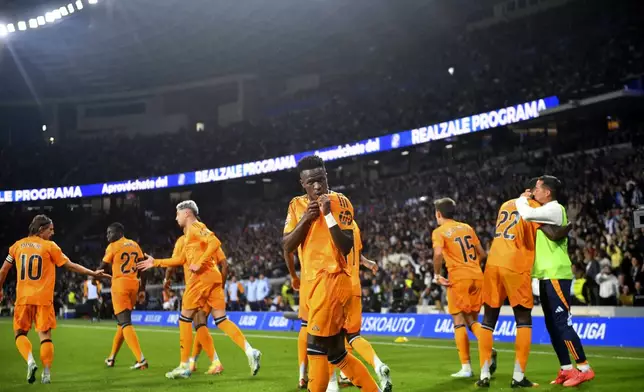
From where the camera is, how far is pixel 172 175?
45625mm

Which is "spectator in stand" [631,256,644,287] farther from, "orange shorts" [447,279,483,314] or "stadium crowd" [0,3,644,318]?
"orange shorts" [447,279,483,314]

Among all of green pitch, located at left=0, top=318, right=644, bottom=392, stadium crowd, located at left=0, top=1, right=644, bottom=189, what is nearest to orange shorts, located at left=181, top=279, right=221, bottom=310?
green pitch, located at left=0, top=318, right=644, bottom=392

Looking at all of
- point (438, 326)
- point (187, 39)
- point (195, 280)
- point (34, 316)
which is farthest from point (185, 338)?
point (187, 39)

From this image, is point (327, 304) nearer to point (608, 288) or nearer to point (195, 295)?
point (195, 295)

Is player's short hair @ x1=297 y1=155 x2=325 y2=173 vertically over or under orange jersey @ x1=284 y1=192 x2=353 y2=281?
over

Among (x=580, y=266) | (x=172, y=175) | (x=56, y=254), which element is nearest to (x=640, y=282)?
(x=580, y=266)

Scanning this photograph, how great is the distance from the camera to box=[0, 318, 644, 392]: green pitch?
9.78 m

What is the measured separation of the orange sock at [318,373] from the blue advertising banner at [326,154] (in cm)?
2205

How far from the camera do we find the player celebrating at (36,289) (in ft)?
35.7

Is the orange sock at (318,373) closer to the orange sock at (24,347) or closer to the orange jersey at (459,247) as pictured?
the orange jersey at (459,247)

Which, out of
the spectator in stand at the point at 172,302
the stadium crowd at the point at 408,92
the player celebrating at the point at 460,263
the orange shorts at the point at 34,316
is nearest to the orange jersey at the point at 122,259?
the orange shorts at the point at 34,316

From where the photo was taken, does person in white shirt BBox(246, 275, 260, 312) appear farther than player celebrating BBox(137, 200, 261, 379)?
Yes

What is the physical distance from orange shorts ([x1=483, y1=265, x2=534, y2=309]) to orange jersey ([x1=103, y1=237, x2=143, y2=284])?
6193 mm

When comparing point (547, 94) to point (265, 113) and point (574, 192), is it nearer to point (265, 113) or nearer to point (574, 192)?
point (574, 192)
